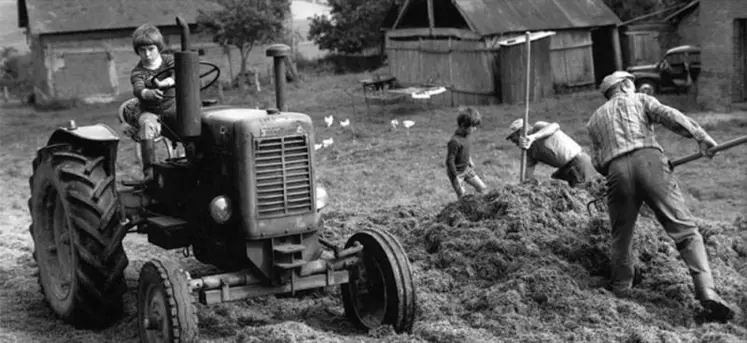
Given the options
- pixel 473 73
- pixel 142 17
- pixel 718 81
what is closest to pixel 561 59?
pixel 473 73

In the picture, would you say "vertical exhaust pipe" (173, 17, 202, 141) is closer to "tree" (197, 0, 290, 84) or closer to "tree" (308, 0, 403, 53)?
"tree" (197, 0, 290, 84)

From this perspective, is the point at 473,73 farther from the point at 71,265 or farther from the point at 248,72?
the point at 71,265

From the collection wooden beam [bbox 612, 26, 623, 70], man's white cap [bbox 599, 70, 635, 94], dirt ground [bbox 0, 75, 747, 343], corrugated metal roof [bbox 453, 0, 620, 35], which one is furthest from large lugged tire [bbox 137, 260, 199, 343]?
wooden beam [bbox 612, 26, 623, 70]

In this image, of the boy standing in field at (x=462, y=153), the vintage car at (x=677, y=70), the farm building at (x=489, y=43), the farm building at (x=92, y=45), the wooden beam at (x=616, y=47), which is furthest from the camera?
the farm building at (x=92, y=45)

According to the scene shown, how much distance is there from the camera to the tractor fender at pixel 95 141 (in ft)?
26.6

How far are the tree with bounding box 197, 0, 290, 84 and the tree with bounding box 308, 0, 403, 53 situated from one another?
486 cm

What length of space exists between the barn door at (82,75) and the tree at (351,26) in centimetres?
809

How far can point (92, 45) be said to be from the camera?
106 feet

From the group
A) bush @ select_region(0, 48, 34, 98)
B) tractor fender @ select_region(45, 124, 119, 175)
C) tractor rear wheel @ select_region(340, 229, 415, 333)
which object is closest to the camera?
tractor rear wheel @ select_region(340, 229, 415, 333)

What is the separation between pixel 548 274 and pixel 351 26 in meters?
29.8

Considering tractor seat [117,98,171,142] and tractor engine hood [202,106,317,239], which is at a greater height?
tractor seat [117,98,171,142]

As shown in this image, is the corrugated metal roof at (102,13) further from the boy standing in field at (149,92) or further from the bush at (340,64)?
the boy standing in field at (149,92)

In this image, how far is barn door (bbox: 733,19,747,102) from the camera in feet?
64.1


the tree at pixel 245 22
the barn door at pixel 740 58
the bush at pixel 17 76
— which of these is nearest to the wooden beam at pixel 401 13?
the tree at pixel 245 22
